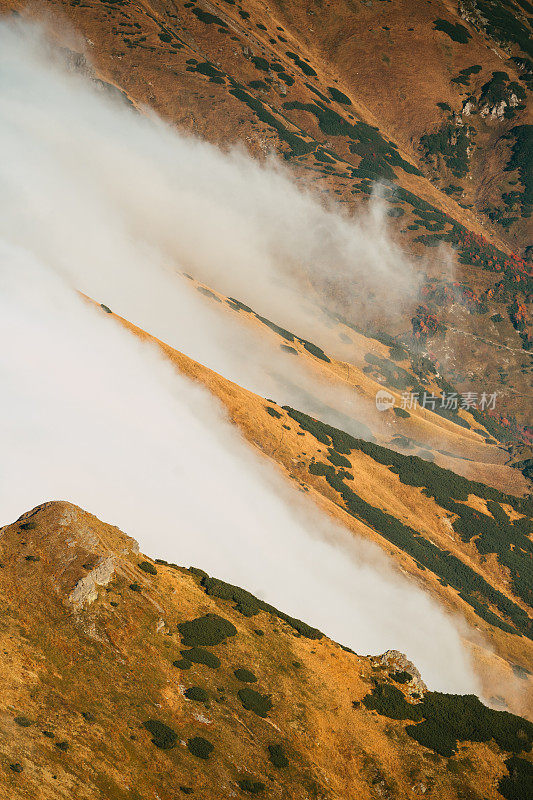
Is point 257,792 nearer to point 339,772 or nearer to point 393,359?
point 339,772

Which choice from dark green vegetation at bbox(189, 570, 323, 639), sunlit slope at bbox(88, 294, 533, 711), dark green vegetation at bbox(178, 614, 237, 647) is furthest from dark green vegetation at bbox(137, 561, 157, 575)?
sunlit slope at bbox(88, 294, 533, 711)

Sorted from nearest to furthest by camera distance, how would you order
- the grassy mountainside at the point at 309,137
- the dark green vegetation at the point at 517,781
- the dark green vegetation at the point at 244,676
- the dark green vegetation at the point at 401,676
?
the dark green vegetation at the point at 517,781, the dark green vegetation at the point at 244,676, the dark green vegetation at the point at 401,676, the grassy mountainside at the point at 309,137

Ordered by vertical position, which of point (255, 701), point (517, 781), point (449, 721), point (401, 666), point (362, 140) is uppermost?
point (362, 140)

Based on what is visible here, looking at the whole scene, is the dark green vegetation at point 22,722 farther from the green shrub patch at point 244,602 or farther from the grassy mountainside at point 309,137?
the grassy mountainside at point 309,137

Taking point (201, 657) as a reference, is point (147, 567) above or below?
below

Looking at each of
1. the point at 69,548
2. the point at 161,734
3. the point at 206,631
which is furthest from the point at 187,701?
the point at 69,548

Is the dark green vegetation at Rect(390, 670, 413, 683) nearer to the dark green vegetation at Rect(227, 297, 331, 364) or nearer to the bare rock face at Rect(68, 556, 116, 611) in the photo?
the bare rock face at Rect(68, 556, 116, 611)

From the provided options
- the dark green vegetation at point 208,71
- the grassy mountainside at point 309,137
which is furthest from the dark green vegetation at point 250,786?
the dark green vegetation at point 208,71

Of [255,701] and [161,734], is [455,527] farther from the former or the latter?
[161,734]
